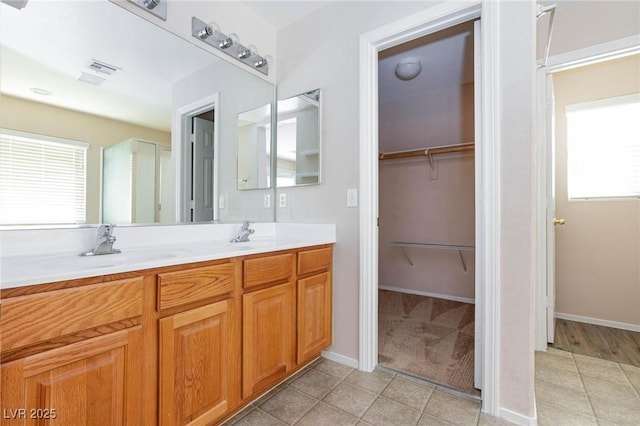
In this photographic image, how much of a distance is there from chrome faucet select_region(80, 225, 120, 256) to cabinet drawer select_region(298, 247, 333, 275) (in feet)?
2.98

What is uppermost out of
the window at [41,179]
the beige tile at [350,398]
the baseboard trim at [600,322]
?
the window at [41,179]

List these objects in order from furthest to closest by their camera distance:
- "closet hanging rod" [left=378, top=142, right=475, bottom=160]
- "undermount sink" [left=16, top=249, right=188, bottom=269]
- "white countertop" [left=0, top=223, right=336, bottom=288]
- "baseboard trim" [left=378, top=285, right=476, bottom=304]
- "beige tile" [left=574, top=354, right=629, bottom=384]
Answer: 1. "baseboard trim" [left=378, top=285, right=476, bottom=304]
2. "closet hanging rod" [left=378, top=142, right=475, bottom=160]
3. "beige tile" [left=574, top=354, right=629, bottom=384]
4. "undermount sink" [left=16, top=249, right=188, bottom=269]
5. "white countertop" [left=0, top=223, right=336, bottom=288]

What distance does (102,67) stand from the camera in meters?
1.44

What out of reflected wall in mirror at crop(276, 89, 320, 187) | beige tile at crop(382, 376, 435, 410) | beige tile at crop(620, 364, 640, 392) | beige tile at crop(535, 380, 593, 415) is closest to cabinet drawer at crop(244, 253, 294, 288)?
reflected wall in mirror at crop(276, 89, 320, 187)

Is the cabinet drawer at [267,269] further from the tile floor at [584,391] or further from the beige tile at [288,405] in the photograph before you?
the tile floor at [584,391]

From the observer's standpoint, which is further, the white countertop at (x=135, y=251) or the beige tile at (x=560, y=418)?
the beige tile at (x=560, y=418)

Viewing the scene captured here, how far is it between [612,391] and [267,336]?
190 centimetres

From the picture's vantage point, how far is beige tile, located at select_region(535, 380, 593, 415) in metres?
1.50

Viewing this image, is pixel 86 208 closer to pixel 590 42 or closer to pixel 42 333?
pixel 42 333

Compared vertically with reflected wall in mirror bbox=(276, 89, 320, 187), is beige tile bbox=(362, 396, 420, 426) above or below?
below

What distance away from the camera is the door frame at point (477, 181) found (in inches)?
57.5

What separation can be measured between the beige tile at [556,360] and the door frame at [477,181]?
724 mm

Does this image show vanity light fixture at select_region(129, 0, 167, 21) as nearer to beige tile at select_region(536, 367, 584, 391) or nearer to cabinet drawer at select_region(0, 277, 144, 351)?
cabinet drawer at select_region(0, 277, 144, 351)

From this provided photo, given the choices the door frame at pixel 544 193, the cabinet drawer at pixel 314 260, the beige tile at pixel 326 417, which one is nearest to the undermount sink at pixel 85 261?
the cabinet drawer at pixel 314 260
